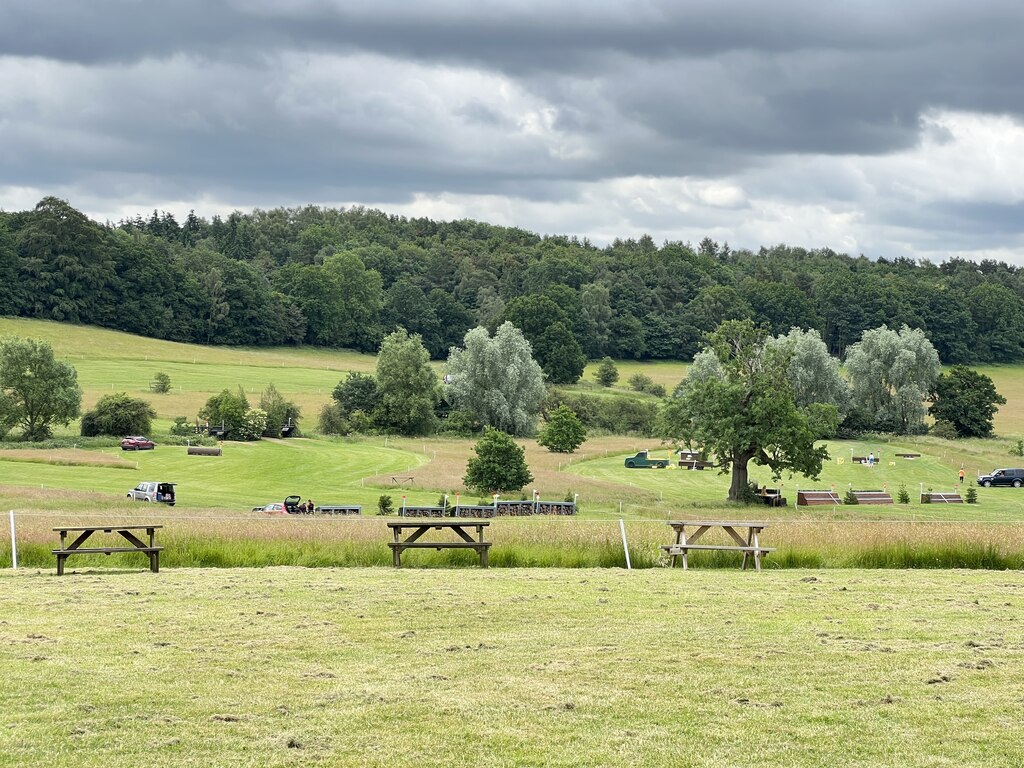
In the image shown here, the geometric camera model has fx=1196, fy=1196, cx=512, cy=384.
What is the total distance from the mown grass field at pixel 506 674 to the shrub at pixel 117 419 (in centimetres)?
6930

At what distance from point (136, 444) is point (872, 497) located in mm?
46869

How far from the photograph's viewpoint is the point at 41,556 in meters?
24.6

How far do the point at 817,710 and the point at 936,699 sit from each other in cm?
137

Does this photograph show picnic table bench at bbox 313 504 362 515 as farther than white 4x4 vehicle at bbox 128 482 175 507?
No

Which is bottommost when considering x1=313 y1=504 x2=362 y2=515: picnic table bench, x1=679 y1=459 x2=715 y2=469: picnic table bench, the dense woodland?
x1=679 y1=459 x2=715 y2=469: picnic table bench

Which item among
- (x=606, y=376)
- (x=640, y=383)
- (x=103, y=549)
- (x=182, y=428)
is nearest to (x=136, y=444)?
(x=182, y=428)

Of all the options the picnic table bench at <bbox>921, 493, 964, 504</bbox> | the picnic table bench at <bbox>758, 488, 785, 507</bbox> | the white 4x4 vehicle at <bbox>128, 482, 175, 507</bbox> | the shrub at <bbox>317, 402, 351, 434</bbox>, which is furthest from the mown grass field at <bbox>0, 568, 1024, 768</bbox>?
the shrub at <bbox>317, 402, 351, 434</bbox>

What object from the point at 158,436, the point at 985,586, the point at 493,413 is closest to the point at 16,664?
the point at 985,586

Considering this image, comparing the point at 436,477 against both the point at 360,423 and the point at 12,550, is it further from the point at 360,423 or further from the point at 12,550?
the point at 12,550

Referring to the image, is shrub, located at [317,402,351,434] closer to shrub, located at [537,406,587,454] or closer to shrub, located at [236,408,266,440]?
shrub, located at [236,408,266,440]

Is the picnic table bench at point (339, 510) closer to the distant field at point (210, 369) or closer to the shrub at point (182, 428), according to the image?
the shrub at point (182, 428)

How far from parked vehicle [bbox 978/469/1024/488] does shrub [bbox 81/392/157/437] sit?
57765mm

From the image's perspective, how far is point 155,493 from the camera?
Answer: 52.1 m

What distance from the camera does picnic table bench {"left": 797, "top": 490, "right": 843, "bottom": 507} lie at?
6300cm
